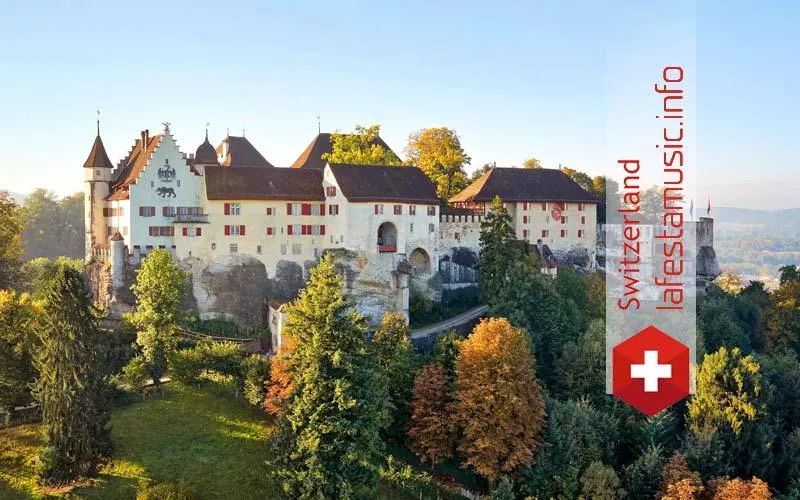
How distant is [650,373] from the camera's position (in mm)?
45750

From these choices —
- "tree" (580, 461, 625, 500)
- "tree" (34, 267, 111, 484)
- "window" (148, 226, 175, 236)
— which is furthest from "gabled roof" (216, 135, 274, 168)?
"tree" (580, 461, 625, 500)

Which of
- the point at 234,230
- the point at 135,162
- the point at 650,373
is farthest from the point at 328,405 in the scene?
the point at 135,162

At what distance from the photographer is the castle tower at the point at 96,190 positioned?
2109 inches

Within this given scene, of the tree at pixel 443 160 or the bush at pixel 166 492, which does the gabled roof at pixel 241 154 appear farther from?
the bush at pixel 166 492

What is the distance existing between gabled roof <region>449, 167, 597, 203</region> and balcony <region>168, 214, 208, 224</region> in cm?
2254

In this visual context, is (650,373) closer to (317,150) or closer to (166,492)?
(166,492)

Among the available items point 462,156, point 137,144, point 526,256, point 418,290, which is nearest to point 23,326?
point 137,144

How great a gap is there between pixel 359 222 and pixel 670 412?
24.1 m

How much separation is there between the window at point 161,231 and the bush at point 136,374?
469 inches

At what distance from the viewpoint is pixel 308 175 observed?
185ft

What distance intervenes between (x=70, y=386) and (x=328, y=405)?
11402mm

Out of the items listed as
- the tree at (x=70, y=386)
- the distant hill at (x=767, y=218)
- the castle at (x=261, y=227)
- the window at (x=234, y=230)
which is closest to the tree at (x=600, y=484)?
the castle at (x=261, y=227)

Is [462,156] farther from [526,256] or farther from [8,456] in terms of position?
[8,456]

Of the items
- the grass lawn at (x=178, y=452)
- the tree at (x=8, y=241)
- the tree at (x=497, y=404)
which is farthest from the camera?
the tree at (x=8, y=241)
